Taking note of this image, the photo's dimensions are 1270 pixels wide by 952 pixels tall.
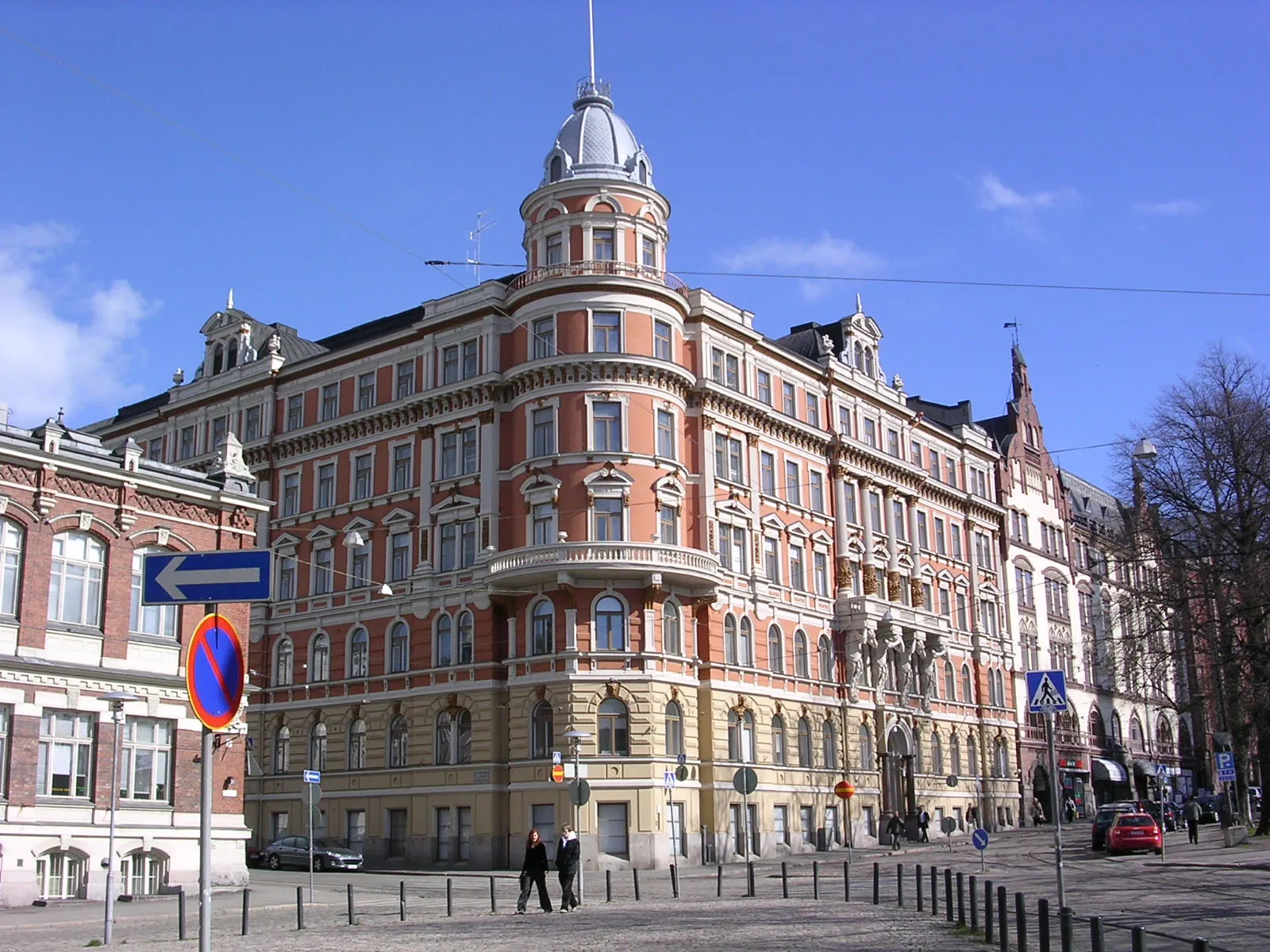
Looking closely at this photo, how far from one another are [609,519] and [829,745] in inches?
633

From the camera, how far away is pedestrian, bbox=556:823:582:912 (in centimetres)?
2733

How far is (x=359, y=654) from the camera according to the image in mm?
53062

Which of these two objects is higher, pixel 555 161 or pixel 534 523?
pixel 555 161

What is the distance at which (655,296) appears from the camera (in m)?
49.8

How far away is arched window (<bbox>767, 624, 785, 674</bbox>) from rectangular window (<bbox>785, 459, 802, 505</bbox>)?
19.0 ft

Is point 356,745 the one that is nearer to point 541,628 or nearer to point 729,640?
point 541,628

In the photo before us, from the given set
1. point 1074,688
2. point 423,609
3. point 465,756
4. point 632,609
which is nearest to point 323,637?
point 423,609

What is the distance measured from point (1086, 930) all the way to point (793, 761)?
1333 inches

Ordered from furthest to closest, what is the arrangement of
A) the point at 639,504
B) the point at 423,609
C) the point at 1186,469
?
the point at 423,609 → the point at 639,504 → the point at 1186,469

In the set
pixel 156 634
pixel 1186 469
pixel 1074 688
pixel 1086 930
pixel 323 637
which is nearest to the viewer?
pixel 1086 930

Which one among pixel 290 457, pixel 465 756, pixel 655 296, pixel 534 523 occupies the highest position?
pixel 655 296

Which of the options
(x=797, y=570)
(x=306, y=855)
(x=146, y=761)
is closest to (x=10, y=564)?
(x=146, y=761)

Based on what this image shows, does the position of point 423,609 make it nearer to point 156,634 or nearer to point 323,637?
point 323,637

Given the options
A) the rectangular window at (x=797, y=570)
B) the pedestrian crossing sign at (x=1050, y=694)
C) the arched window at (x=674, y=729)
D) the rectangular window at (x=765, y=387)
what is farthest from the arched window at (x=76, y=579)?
the rectangular window at (x=797, y=570)
